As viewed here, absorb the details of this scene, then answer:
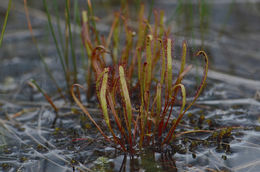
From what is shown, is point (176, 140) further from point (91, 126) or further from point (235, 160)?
point (91, 126)

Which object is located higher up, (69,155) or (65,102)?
(65,102)

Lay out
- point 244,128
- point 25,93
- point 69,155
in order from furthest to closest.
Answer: point 25,93 → point 244,128 → point 69,155

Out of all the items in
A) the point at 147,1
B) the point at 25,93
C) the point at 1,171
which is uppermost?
the point at 147,1

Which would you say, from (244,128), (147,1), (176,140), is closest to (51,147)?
(176,140)

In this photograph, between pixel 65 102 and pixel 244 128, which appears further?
pixel 65 102

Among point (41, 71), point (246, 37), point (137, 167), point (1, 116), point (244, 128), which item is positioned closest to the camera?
point (137, 167)

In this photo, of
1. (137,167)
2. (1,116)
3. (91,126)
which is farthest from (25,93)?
(137,167)
